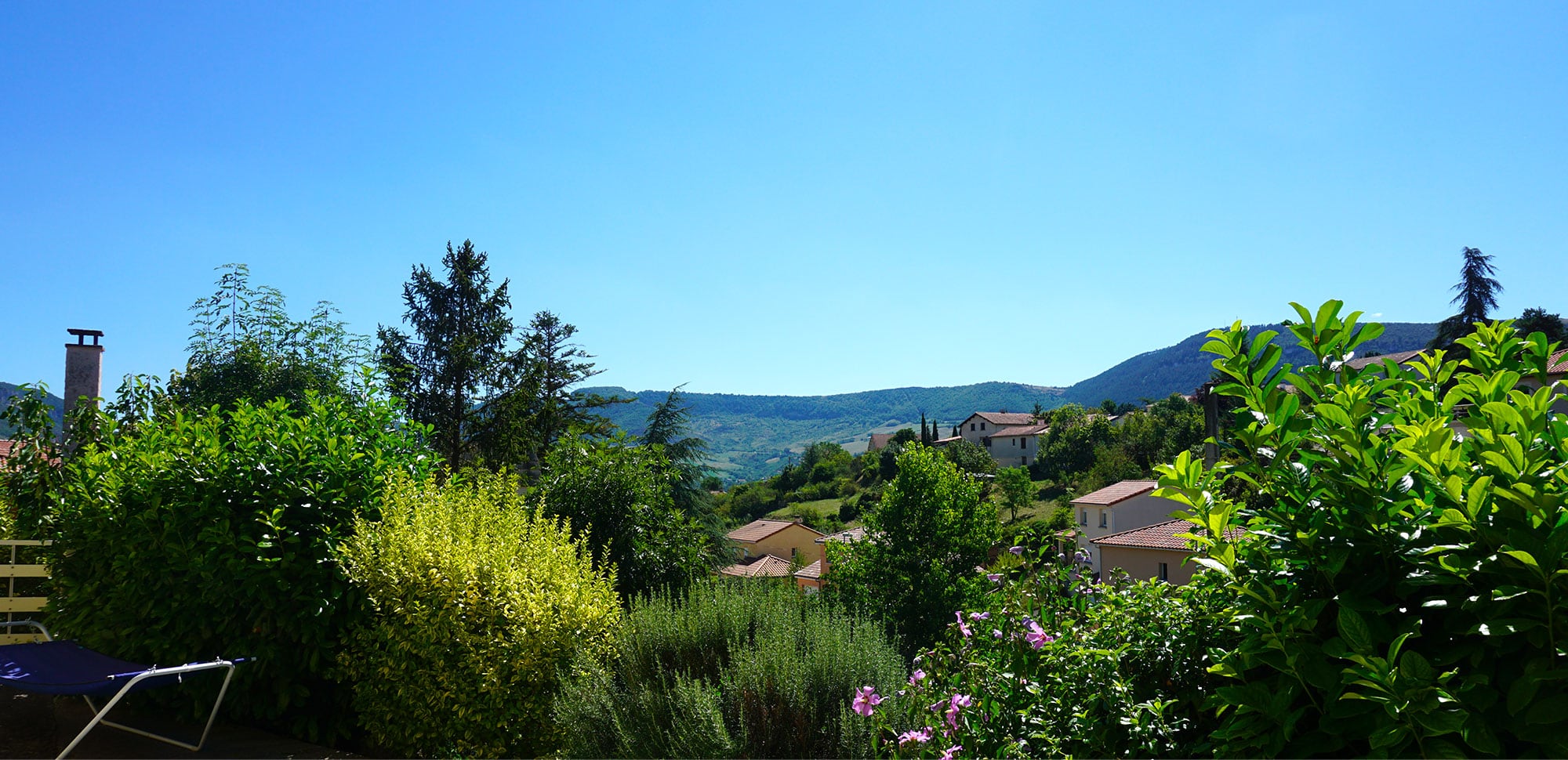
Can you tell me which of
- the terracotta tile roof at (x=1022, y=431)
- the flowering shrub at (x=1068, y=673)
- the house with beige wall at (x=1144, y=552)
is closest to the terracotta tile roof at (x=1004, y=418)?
the terracotta tile roof at (x=1022, y=431)

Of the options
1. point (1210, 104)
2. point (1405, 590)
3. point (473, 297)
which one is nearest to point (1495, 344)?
point (1405, 590)

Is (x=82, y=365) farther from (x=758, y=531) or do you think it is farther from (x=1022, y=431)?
(x=1022, y=431)

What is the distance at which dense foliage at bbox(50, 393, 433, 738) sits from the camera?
5102 mm

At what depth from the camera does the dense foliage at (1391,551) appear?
137 centimetres

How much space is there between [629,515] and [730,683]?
11.7ft

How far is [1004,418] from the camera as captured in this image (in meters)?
105

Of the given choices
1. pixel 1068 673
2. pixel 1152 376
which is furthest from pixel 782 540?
pixel 1152 376

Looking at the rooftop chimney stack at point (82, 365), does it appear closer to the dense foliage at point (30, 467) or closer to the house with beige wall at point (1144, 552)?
the dense foliage at point (30, 467)

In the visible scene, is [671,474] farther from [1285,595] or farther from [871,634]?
[1285,595]

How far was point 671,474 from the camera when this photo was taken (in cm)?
776

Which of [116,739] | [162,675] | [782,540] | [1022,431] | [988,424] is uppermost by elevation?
[988,424]

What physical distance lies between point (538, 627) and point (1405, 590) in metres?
3.97

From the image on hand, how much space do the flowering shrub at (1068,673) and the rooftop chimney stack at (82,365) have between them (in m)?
13.4

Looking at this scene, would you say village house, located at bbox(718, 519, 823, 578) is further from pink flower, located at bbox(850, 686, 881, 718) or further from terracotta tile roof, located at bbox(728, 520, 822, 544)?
pink flower, located at bbox(850, 686, 881, 718)
